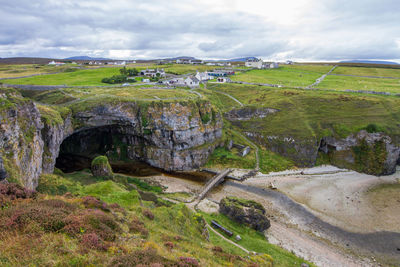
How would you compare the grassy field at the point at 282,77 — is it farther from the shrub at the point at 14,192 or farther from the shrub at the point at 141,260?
the shrub at the point at 141,260

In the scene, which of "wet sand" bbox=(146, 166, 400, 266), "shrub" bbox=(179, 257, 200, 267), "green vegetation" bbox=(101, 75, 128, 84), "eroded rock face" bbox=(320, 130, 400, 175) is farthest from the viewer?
"green vegetation" bbox=(101, 75, 128, 84)

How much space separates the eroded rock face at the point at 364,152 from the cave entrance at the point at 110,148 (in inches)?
1885

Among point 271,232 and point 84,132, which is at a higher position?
point 84,132

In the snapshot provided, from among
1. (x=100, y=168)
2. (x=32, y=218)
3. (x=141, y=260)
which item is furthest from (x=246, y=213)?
(x=32, y=218)

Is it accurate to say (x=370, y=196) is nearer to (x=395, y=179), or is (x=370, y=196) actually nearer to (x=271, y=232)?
(x=395, y=179)

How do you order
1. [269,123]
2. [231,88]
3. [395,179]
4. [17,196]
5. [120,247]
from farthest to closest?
[231,88] < [269,123] < [395,179] < [17,196] < [120,247]

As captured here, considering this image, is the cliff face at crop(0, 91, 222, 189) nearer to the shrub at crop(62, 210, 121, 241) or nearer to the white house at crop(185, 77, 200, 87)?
the shrub at crop(62, 210, 121, 241)

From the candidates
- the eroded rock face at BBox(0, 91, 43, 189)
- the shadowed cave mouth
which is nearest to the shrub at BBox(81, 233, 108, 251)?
the eroded rock face at BBox(0, 91, 43, 189)

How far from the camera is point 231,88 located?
9650cm

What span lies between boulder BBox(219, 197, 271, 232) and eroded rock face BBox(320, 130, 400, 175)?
3497 cm

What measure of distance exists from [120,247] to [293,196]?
40134 millimetres

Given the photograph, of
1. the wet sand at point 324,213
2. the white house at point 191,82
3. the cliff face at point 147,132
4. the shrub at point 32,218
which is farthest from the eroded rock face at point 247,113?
the shrub at point 32,218

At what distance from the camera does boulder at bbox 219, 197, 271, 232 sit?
32.4 metres

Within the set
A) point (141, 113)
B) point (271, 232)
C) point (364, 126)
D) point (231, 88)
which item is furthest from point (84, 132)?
point (364, 126)
